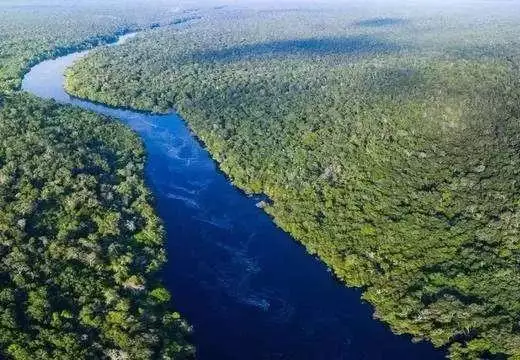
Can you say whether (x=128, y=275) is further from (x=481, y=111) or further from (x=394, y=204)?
(x=481, y=111)

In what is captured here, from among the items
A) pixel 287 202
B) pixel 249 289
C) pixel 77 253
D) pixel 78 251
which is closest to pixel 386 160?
pixel 287 202

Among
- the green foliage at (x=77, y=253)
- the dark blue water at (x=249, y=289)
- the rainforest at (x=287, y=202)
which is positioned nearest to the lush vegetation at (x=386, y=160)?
the rainforest at (x=287, y=202)

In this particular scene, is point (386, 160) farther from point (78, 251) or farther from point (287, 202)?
point (78, 251)

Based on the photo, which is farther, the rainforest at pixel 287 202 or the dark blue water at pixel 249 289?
the dark blue water at pixel 249 289

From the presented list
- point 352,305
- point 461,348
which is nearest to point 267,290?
point 352,305

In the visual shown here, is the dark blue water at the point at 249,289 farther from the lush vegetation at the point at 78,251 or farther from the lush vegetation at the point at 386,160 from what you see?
the lush vegetation at the point at 78,251

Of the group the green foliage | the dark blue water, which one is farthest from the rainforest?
A: the dark blue water
